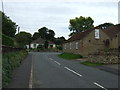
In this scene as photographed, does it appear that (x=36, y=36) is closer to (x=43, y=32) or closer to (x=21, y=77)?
(x=43, y=32)

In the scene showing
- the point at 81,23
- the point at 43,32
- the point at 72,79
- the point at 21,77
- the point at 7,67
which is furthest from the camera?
the point at 43,32

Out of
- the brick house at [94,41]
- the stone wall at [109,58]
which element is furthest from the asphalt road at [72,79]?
the brick house at [94,41]

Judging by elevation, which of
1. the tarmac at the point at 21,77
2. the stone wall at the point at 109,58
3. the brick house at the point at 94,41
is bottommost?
the tarmac at the point at 21,77

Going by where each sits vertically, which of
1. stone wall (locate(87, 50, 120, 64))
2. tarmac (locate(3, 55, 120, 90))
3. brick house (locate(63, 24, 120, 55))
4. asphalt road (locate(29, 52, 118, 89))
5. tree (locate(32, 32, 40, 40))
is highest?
tree (locate(32, 32, 40, 40))

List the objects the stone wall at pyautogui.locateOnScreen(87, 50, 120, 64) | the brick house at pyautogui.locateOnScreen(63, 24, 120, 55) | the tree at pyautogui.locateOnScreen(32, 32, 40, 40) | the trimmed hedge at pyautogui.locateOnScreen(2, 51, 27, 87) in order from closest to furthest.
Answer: the trimmed hedge at pyautogui.locateOnScreen(2, 51, 27, 87) → the stone wall at pyautogui.locateOnScreen(87, 50, 120, 64) → the brick house at pyautogui.locateOnScreen(63, 24, 120, 55) → the tree at pyautogui.locateOnScreen(32, 32, 40, 40)

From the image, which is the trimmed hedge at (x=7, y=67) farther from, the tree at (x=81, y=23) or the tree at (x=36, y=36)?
the tree at (x=36, y=36)

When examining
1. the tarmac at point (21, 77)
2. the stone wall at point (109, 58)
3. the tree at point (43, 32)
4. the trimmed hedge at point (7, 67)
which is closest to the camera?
the tarmac at point (21, 77)

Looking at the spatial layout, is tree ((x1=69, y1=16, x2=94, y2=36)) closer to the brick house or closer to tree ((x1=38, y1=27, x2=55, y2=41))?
tree ((x1=38, y1=27, x2=55, y2=41))

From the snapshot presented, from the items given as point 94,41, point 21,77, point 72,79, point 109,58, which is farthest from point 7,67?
point 94,41

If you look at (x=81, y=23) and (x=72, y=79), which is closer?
(x=72, y=79)

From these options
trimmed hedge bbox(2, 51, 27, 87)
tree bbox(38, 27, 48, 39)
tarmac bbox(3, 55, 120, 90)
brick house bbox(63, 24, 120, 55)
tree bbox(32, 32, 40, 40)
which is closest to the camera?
tarmac bbox(3, 55, 120, 90)

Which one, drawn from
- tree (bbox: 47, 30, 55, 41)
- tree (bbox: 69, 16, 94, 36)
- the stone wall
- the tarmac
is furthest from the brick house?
tree (bbox: 47, 30, 55, 41)

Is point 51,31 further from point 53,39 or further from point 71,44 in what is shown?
point 71,44

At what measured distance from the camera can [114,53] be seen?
93.8 feet
